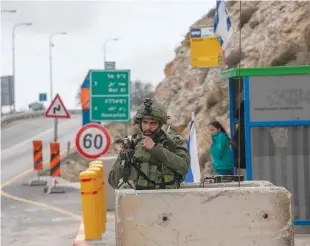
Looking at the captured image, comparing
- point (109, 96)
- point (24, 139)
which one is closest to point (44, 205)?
point (109, 96)

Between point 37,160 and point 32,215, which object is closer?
point 32,215

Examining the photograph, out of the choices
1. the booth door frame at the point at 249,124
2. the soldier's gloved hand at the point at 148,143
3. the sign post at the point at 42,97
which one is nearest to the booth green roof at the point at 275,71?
the booth door frame at the point at 249,124

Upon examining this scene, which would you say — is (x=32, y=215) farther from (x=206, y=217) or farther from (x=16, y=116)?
(x=16, y=116)

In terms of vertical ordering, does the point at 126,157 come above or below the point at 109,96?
below

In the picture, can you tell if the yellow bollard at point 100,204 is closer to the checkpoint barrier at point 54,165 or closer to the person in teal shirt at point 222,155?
the person in teal shirt at point 222,155

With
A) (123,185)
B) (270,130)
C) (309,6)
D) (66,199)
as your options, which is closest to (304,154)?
(270,130)

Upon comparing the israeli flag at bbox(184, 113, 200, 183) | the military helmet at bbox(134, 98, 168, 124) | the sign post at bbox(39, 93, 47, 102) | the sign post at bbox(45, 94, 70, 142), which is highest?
the sign post at bbox(39, 93, 47, 102)

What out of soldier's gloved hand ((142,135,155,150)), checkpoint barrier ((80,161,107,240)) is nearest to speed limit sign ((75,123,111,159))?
checkpoint barrier ((80,161,107,240))

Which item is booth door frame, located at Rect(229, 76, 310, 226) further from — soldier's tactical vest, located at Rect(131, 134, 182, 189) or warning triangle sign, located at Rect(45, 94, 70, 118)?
warning triangle sign, located at Rect(45, 94, 70, 118)

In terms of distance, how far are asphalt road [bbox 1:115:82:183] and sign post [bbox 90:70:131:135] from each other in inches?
514

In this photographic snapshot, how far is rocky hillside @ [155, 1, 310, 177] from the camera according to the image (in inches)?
1008

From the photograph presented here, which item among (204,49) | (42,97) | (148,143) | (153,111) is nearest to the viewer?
(148,143)

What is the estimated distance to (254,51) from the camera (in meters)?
29.2

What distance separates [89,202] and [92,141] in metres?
4.86
